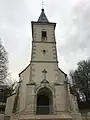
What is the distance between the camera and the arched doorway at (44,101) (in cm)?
1628

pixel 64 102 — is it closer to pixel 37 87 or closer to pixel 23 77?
pixel 37 87

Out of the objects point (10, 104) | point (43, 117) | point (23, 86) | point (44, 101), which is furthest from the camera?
point (44, 101)

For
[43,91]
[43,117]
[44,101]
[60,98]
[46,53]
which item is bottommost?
[43,117]

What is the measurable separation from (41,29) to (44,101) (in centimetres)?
1008

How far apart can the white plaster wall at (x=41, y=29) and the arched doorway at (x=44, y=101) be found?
23.6ft

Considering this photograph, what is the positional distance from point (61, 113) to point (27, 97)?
3.90 m

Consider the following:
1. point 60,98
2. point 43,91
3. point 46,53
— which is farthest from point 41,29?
point 60,98

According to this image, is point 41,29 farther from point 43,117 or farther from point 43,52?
point 43,117

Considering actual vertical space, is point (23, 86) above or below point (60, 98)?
above

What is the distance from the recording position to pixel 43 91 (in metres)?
18.7

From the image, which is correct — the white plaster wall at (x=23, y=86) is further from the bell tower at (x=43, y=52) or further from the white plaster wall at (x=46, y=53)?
the white plaster wall at (x=46, y=53)

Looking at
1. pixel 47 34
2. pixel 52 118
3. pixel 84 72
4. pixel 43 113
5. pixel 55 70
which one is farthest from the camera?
pixel 84 72

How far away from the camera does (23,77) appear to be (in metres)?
19.3

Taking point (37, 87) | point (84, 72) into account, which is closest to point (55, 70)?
point (37, 87)
